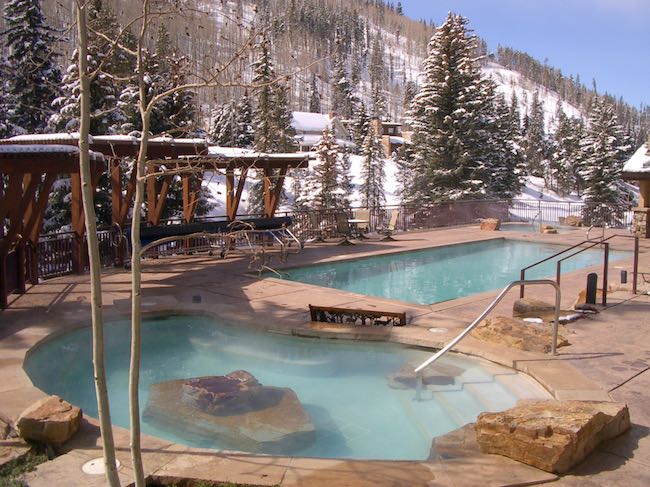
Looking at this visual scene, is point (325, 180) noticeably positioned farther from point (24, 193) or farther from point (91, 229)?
point (91, 229)

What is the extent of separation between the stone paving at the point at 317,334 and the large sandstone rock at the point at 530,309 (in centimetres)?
43

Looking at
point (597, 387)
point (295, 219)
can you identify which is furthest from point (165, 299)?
point (295, 219)

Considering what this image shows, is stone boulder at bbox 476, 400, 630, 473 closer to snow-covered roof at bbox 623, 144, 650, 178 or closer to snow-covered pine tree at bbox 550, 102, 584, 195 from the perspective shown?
snow-covered roof at bbox 623, 144, 650, 178

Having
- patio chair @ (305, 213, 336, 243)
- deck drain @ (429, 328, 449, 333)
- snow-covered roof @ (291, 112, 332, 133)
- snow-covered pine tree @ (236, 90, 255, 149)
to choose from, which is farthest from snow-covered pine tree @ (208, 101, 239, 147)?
snow-covered roof @ (291, 112, 332, 133)

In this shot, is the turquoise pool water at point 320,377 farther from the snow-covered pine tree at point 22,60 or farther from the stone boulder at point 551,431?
the snow-covered pine tree at point 22,60

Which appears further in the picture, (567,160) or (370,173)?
(567,160)

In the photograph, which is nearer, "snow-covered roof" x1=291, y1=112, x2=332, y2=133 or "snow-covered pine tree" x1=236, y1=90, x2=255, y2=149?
"snow-covered pine tree" x1=236, y1=90, x2=255, y2=149

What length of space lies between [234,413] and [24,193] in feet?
19.8

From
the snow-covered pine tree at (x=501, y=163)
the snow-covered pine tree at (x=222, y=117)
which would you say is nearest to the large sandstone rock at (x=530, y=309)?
the snow-covered pine tree at (x=222, y=117)

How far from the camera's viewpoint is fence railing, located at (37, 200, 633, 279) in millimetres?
12203

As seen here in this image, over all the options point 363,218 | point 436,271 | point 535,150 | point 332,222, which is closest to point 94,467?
point 436,271

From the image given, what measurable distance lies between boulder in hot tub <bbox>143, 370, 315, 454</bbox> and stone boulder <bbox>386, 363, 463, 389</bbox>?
4.35 feet

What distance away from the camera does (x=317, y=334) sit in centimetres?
823

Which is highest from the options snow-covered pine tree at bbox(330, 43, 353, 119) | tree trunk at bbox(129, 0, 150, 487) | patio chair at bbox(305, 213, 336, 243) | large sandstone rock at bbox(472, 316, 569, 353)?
snow-covered pine tree at bbox(330, 43, 353, 119)
